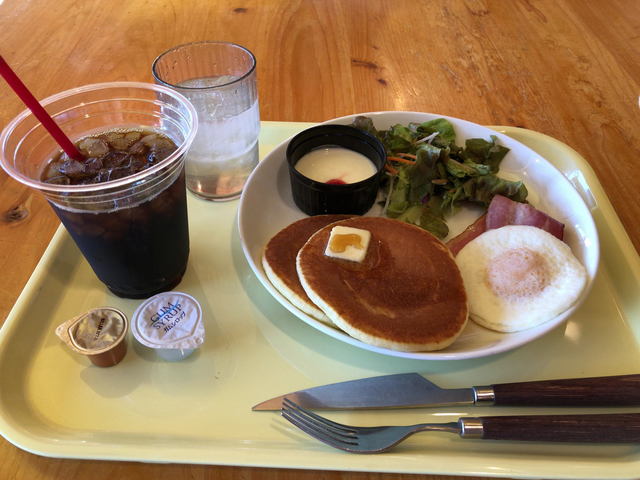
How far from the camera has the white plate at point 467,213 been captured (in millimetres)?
1224

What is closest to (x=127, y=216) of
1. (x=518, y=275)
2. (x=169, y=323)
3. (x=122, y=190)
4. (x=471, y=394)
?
(x=122, y=190)

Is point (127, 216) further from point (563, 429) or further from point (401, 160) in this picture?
point (563, 429)

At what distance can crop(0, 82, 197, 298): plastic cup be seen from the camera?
1126 mm

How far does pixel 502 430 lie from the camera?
1073 mm

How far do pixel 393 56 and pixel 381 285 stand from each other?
1.91 metres

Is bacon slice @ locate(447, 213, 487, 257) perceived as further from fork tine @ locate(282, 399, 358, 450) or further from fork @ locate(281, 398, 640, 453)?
fork tine @ locate(282, 399, 358, 450)

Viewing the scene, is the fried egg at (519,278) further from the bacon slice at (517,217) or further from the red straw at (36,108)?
the red straw at (36,108)

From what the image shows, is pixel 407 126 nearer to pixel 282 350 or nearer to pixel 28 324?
pixel 282 350

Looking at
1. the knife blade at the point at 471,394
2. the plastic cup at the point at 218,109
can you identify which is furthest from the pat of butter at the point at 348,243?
the plastic cup at the point at 218,109

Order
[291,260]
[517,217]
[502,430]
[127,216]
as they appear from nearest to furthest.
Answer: [502,430] → [127,216] → [291,260] → [517,217]

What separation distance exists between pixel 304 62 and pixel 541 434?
87.6 inches

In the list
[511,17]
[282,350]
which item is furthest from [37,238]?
[511,17]

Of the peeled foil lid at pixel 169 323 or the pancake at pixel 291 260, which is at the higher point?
the peeled foil lid at pixel 169 323

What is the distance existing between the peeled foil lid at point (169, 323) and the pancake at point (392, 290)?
316 millimetres
